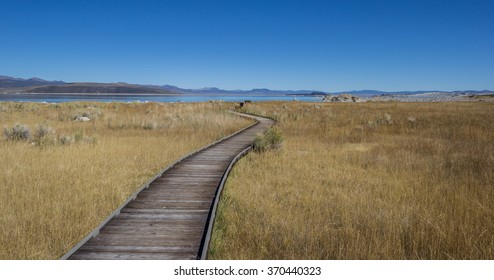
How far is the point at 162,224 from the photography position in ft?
17.6

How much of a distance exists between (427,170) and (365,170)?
1.77 m

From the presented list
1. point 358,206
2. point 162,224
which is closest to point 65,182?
point 162,224

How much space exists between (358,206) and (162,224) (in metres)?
3.77

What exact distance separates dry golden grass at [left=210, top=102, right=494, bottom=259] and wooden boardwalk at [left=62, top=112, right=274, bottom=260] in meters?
0.39

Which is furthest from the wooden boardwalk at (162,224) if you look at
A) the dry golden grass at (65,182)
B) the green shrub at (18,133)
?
the green shrub at (18,133)

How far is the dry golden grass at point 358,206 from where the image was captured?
16.2 feet

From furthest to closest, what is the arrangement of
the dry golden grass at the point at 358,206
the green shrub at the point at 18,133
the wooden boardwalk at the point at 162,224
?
the green shrub at the point at 18,133 < the dry golden grass at the point at 358,206 < the wooden boardwalk at the point at 162,224

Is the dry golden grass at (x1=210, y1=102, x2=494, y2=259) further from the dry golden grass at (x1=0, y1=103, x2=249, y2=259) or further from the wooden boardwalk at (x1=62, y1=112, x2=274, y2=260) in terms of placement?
the dry golden grass at (x1=0, y1=103, x2=249, y2=259)

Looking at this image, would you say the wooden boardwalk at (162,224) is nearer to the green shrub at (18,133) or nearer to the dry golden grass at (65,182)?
the dry golden grass at (65,182)

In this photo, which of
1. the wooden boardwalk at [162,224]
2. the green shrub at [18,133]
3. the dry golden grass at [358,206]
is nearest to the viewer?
the wooden boardwalk at [162,224]

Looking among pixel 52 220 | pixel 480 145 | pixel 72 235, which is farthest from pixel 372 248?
pixel 480 145

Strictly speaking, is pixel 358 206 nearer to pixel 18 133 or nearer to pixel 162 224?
pixel 162 224

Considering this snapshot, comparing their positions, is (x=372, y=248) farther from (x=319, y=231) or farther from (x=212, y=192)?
(x=212, y=192)

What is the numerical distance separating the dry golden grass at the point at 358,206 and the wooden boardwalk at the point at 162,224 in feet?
1.28
